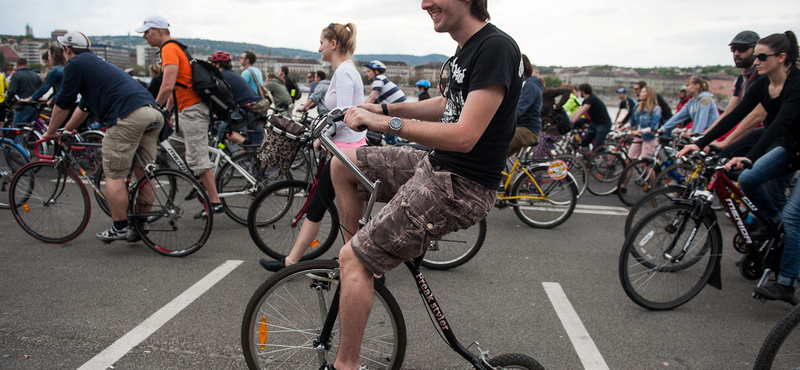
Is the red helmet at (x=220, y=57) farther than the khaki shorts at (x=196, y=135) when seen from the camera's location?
Yes

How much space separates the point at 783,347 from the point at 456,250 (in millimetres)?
2190

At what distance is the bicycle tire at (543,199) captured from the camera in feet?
17.1

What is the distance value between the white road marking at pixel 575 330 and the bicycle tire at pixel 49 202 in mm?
4003

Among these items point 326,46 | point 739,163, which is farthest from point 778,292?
point 326,46

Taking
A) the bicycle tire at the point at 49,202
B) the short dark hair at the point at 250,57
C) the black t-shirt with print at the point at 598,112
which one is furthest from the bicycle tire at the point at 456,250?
the short dark hair at the point at 250,57

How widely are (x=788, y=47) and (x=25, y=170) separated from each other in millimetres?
6175

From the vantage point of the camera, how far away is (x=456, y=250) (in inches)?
152

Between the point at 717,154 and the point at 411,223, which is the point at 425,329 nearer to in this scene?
the point at 411,223

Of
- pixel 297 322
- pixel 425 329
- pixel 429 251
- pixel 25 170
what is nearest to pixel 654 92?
pixel 429 251

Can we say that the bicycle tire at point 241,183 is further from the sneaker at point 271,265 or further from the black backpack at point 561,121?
the black backpack at point 561,121

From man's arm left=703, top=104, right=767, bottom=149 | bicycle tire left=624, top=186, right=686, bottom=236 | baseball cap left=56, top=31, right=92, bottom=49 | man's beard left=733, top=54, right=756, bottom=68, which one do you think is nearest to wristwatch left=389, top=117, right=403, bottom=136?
bicycle tire left=624, top=186, right=686, bottom=236

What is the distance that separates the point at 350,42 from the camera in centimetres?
388

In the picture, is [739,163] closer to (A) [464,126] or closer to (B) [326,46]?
(A) [464,126]

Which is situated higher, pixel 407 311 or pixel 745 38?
pixel 745 38
